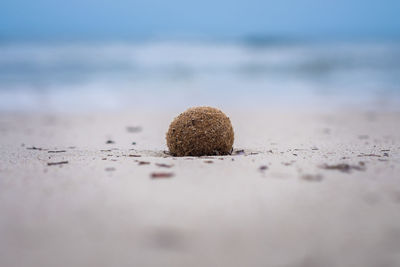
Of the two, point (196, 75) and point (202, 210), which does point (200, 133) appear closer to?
point (202, 210)

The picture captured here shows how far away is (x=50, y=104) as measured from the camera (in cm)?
1138

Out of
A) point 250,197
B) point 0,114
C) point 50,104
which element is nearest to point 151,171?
point 250,197

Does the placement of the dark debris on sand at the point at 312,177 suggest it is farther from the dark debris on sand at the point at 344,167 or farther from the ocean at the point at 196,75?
the ocean at the point at 196,75

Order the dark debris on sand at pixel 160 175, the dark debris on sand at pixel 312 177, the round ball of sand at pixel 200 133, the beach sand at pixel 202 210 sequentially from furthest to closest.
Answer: the round ball of sand at pixel 200 133, the dark debris on sand at pixel 160 175, the dark debris on sand at pixel 312 177, the beach sand at pixel 202 210

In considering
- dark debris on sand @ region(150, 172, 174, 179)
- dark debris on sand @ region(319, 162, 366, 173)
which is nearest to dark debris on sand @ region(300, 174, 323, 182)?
dark debris on sand @ region(319, 162, 366, 173)

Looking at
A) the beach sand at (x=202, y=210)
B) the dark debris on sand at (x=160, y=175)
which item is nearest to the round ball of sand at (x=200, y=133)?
the beach sand at (x=202, y=210)

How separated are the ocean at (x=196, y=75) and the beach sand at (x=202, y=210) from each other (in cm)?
719

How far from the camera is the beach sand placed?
7.45ft

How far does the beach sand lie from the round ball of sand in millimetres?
355

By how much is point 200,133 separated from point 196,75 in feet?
47.9

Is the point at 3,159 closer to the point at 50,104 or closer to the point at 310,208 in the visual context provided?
the point at 310,208

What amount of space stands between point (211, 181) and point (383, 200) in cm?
119

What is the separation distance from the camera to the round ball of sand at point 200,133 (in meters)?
4.22

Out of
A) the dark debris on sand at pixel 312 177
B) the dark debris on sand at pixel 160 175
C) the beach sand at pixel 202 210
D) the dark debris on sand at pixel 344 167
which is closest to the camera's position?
the beach sand at pixel 202 210
